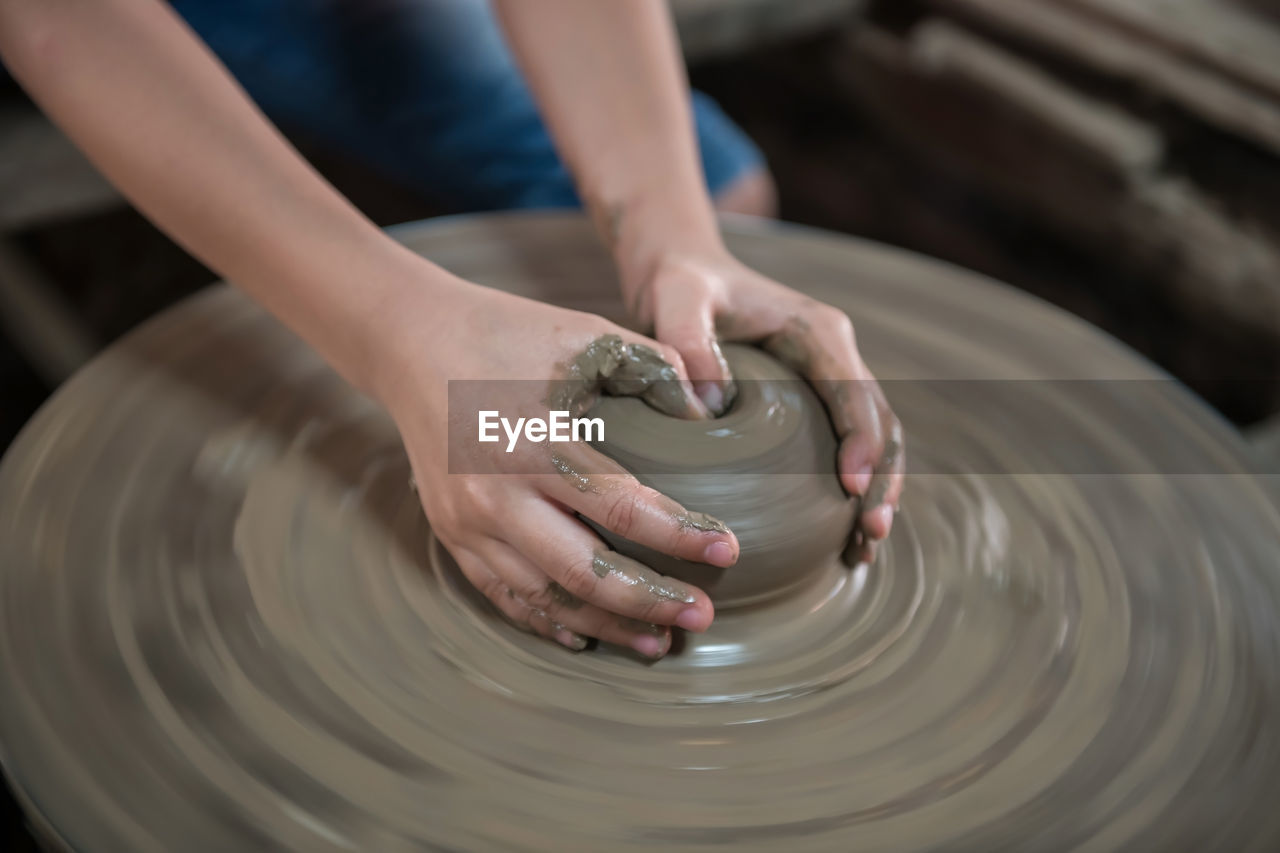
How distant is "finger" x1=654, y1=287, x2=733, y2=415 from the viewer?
977 mm

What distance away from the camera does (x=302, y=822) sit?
0.75m

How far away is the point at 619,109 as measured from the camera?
1.24 m

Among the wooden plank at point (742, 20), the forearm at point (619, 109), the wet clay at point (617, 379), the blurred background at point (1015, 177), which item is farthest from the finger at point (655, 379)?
the wooden plank at point (742, 20)

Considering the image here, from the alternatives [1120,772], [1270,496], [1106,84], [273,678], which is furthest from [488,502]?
[1106,84]

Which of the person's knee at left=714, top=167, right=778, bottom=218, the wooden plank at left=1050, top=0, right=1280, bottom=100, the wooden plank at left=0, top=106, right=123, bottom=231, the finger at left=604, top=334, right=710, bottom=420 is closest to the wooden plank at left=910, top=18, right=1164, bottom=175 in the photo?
the wooden plank at left=1050, top=0, right=1280, bottom=100

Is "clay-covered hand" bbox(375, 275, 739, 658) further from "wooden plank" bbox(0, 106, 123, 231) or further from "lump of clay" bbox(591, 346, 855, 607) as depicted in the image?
"wooden plank" bbox(0, 106, 123, 231)

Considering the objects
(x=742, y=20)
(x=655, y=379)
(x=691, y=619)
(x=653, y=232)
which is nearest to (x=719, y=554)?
(x=691, y=619)

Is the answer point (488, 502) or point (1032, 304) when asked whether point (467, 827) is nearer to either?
point (488, 502)

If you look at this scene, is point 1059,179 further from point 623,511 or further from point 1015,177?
point 623,511

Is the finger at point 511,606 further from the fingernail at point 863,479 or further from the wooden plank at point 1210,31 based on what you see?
the wooden plank at point 1210,31

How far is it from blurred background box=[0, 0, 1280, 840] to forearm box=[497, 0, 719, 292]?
607 mm

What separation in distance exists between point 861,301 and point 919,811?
63cm

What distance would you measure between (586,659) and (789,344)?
1.11ft

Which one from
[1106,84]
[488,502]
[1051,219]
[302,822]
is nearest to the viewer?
[302,822]
